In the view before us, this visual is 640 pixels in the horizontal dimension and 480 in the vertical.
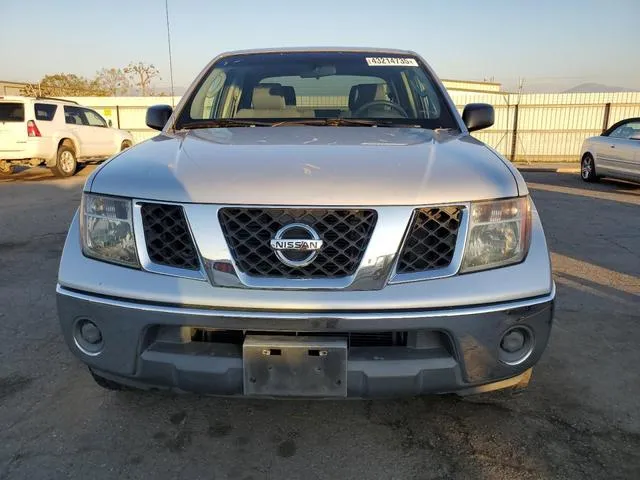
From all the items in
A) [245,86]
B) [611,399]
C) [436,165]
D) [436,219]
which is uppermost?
[245,86]

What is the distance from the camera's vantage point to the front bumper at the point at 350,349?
1.83 m

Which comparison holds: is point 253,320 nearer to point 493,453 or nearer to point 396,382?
point 396,382

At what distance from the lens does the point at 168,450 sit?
2223 millimetres

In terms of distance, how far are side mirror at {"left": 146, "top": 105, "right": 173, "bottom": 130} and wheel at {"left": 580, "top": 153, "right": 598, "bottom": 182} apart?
34.6 ft

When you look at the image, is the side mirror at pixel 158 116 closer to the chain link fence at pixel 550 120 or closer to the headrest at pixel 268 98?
the headrest at pixel 268 98

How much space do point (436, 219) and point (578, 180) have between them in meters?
12.2

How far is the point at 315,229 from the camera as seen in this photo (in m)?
1.87

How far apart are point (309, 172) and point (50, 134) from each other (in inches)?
475

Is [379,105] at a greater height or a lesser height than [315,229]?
greater

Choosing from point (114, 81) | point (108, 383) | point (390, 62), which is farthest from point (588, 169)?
point (114, 81)

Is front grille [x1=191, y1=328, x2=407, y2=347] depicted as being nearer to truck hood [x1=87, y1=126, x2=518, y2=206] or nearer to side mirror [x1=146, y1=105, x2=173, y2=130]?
truck hood [x1=87, y1=126, x2=518, y2=206]

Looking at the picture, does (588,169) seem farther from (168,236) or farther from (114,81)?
(114,81)

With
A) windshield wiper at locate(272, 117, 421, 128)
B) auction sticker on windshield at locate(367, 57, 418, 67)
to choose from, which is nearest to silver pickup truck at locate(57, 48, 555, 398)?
windshield wiper at locate(272, 117, 421, 128)

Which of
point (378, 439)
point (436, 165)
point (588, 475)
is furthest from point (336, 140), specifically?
point (588, 475)
